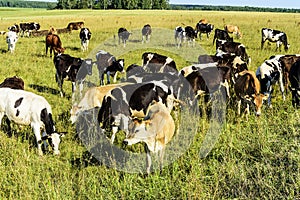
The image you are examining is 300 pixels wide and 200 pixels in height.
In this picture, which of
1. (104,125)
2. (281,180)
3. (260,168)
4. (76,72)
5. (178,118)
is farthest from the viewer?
(76,72)

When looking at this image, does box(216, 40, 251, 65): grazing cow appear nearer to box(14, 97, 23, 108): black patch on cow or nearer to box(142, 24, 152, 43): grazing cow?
box(142, 24, 152, 43): grazing cow

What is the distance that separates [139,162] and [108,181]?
0.81 meters

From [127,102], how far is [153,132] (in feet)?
7.68

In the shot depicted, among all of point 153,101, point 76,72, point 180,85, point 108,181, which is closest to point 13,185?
point 108,181

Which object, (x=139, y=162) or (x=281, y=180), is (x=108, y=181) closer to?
(x=139, y=162)

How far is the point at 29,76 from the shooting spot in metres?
14.0

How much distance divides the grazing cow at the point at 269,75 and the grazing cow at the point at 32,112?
5.94 meters

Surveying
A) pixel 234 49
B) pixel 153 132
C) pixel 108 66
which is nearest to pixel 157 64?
pixel 108 66

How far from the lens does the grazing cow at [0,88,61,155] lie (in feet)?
22.4

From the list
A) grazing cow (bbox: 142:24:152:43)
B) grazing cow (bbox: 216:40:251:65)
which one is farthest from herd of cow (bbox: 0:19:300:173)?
grazing cow (bbox: 142:24:152:43)

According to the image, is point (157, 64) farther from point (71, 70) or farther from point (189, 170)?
point (189, 170)

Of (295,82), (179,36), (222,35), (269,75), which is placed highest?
(222,35)

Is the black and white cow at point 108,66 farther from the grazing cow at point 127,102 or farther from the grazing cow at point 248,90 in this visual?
the grazing cow at point 248,90

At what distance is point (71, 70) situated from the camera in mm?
12211
